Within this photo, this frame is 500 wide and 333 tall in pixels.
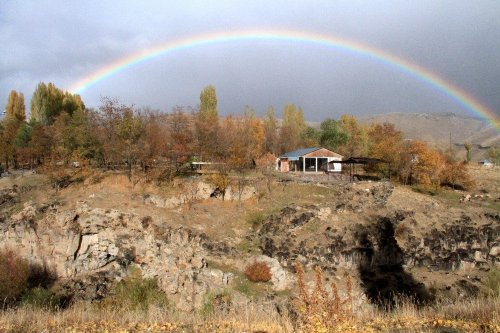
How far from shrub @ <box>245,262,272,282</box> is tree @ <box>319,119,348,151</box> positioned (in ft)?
159

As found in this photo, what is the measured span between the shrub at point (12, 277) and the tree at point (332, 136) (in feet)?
190

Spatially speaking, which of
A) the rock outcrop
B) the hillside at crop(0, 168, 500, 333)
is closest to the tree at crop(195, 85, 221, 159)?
the hillside at crop(0, 168, 500, 333)

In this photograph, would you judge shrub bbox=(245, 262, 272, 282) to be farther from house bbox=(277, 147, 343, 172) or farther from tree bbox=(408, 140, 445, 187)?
tree bbox=(408, 140, 445, 187)

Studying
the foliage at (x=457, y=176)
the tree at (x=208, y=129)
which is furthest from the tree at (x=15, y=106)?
the foliage at (x=457, y=176)

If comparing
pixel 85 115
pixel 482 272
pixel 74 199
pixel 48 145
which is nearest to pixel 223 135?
pixel 85 115

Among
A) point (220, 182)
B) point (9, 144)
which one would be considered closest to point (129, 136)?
point (220, 182)

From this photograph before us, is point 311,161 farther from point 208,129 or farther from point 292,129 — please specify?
point 292,129

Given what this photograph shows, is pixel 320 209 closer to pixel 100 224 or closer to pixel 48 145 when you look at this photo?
pixel 100 224

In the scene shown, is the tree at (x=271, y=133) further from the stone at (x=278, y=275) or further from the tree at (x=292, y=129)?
the stone at (x=278, y=275)

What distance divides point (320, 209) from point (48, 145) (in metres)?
38.6

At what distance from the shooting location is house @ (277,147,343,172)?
58.3 meters

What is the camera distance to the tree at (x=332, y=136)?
77812 millimetres

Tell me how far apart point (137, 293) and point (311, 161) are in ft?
134

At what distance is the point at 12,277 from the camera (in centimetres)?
2767
